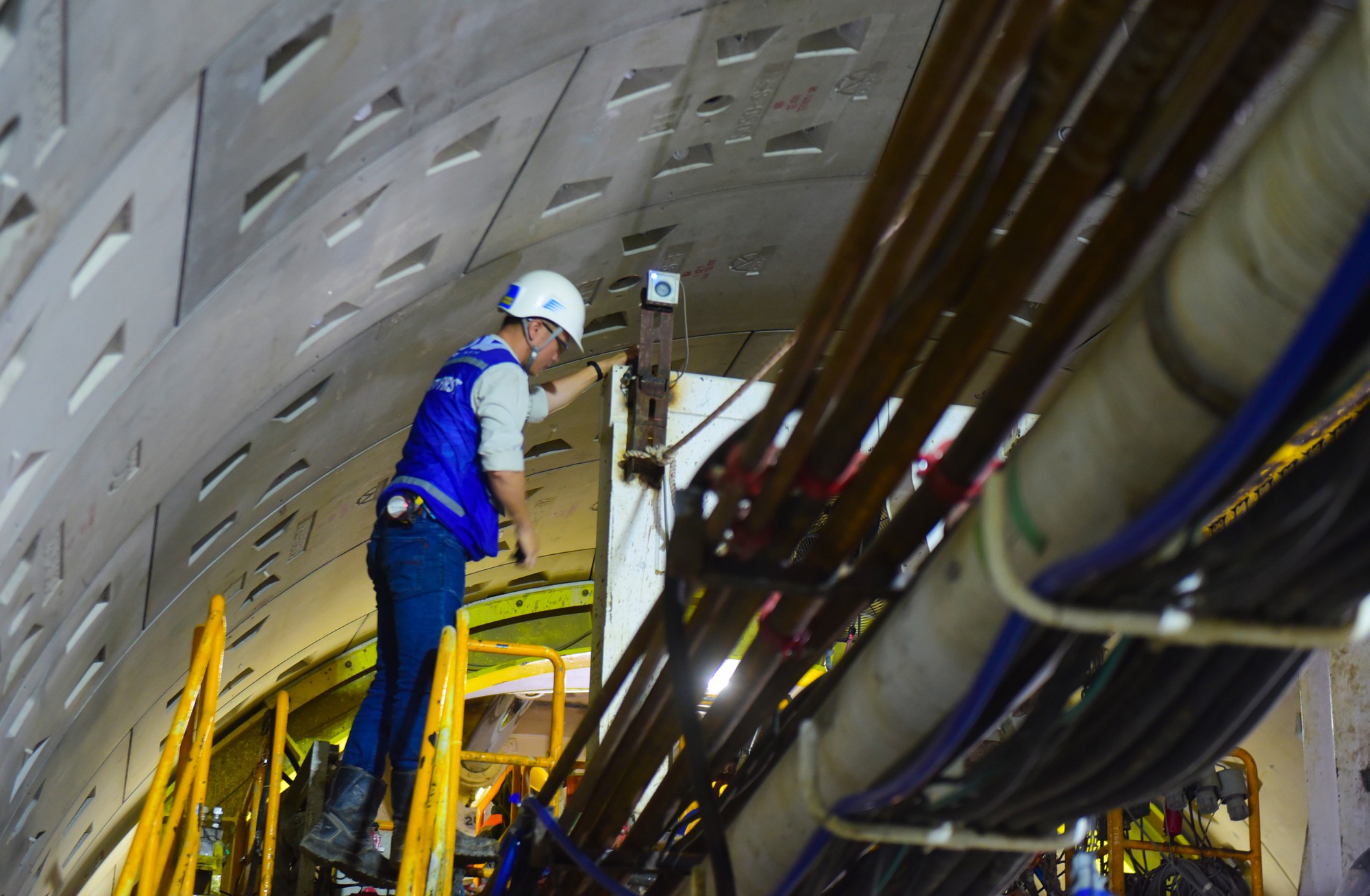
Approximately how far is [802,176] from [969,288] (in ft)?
16.4

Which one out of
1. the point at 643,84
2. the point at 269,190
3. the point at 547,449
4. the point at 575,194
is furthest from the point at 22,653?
the point at 547,449

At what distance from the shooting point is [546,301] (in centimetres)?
565

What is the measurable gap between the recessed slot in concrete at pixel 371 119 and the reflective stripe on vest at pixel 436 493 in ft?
4.34

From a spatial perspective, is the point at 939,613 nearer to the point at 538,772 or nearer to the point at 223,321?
the point at 223,321

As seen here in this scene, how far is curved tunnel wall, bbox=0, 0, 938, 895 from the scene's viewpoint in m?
3.31

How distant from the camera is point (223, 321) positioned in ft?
14.9

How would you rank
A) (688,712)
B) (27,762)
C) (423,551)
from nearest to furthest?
(688,712), (423,551), (27,762)

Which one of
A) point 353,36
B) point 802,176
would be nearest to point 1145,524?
point 353,36

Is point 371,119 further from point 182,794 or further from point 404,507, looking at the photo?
point 182,794

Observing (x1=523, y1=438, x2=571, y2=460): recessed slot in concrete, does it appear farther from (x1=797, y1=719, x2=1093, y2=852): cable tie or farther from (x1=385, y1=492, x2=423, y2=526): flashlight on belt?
(x1=797, y1=719, x2=1093, y2=852): cable tie

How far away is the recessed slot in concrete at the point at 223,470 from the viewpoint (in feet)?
18.8

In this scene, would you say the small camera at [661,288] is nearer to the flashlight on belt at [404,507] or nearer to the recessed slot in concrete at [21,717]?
the flashlight on belt at [404,507]

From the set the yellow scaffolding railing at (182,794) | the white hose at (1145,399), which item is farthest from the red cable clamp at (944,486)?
the yellow scaffolding railing at (182,794)

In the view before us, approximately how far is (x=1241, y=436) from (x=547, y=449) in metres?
8.22
